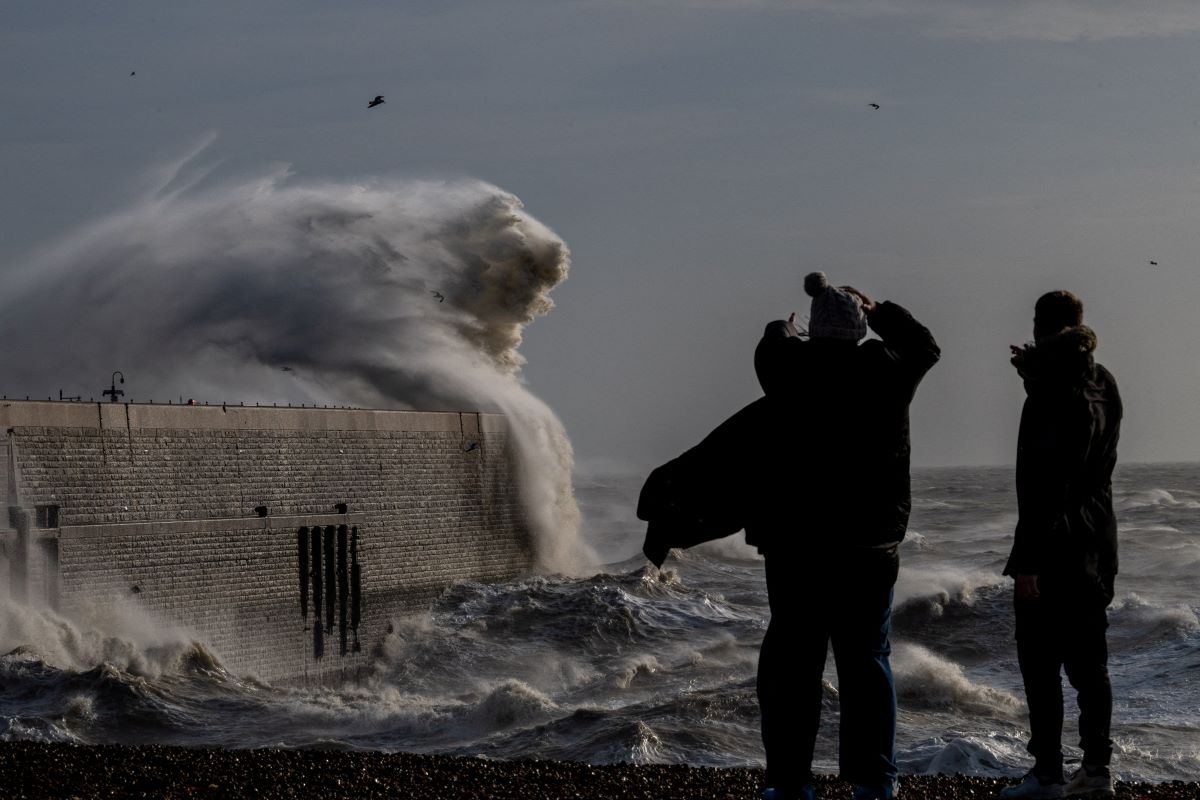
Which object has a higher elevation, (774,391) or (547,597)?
(774,391)

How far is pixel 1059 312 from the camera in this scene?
19.4ft

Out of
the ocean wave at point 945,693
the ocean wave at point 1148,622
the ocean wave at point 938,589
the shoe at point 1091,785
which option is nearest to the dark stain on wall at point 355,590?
the ocean wave at point 938,589

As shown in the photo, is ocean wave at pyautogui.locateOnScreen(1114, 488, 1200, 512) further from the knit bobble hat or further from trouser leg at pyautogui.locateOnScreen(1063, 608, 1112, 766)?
the knit bobble hat

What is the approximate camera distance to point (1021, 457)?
5.77 metres

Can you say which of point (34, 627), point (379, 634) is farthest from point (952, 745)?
point (379, 634)

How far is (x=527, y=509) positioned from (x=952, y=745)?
80.2 feet

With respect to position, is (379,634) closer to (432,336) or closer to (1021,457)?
(432,336)

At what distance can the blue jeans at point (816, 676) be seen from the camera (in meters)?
5.22

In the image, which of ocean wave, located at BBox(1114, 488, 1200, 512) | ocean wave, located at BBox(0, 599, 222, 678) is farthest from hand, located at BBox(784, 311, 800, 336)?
ocean wave, located at BBox(1114, 488, 1200, 512)

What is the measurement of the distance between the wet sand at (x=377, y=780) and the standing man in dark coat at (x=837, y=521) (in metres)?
1.43

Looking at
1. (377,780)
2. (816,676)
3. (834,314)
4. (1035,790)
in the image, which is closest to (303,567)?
(377,780)

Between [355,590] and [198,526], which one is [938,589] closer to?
[355,590]

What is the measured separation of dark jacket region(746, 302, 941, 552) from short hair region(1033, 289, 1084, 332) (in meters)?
0.90

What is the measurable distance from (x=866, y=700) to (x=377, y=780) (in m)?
3.33
